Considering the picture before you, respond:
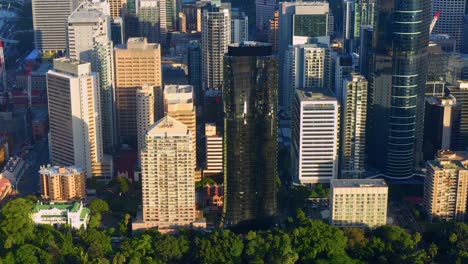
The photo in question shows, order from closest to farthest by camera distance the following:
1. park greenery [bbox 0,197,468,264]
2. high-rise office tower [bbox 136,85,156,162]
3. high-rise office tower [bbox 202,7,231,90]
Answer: park greenery [bbox 0,197,468,264]
high-rise office tower [bbox 136,85,156,162]
high-rise office tower [bbox 202,7,231,90]

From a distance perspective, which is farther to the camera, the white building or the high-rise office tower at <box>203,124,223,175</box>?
the high-rise office tower at <box>203,124,223,175</box>

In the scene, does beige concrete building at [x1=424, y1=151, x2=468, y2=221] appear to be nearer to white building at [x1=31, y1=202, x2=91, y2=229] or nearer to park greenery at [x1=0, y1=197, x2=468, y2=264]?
park greenery at [x1=0, y1=197, x2=468, y2=264]

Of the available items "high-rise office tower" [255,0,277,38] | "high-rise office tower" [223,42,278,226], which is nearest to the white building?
"high-rise office tower" [223,42,278,226]

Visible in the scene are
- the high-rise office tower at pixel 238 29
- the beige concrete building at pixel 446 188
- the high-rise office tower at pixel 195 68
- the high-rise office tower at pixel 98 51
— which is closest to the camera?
the beige concrete building at pixel 446 188

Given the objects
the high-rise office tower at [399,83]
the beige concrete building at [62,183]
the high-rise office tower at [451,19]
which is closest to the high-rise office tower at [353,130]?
the high-rise office tower at [399,83]

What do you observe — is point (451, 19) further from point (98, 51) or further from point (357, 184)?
point (357, 184)

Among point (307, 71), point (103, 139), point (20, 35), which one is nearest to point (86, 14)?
point (103, 139)

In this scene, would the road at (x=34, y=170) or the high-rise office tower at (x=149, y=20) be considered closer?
the road at (x=34, y=170)

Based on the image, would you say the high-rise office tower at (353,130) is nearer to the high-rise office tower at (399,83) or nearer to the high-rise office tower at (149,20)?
the high-rise office tower at (399,83)
